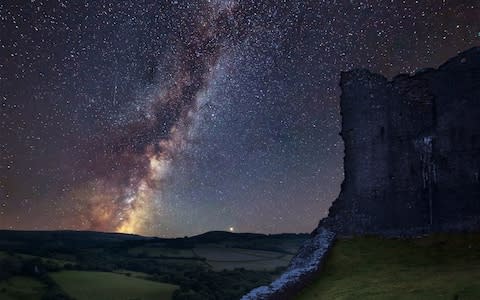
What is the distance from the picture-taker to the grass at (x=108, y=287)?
230 feet

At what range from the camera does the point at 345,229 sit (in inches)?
835

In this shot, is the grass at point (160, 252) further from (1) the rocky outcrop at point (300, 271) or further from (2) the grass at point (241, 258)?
(1) the rocky outcrop at point (300, 271)

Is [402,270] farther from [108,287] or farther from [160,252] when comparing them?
[160,252]

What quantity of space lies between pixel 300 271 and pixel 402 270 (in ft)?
11.5

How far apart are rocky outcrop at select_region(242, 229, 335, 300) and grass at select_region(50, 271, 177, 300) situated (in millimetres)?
53774

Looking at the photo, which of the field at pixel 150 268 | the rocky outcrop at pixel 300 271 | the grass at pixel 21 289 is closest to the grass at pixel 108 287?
the field at pixel 150 268

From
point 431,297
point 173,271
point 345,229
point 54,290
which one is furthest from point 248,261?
point 431,297

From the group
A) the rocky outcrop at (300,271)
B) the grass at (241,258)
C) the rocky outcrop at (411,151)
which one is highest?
the rocky outcrop at (411,151)

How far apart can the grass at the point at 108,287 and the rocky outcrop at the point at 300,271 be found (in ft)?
176

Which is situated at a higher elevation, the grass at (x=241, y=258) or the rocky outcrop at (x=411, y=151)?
→ the rocky outcrop at (x=411, y=151)

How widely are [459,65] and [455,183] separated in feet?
15.1

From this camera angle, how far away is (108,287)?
7325 centimetres

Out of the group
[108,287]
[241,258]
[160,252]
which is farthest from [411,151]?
[160,252]

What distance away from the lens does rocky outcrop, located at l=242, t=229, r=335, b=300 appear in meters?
15.9
